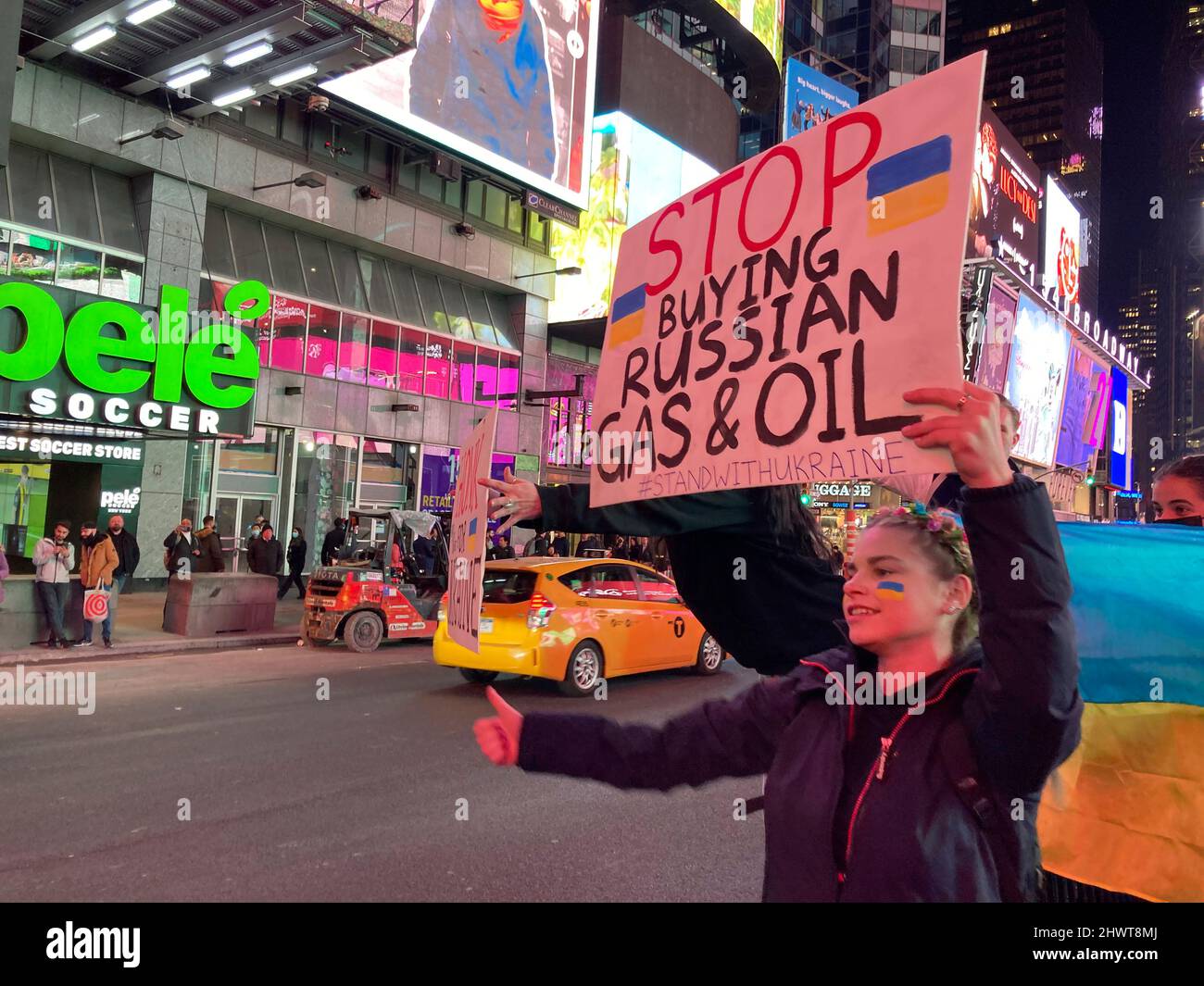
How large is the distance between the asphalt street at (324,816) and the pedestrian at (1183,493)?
9.29 feet

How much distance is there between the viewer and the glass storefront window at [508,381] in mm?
31188

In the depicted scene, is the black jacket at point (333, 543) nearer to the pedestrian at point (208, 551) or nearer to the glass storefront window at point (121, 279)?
the pedestrian at point (208, 551)

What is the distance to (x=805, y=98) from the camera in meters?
45.3

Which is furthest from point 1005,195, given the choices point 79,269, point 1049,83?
point 1049,83

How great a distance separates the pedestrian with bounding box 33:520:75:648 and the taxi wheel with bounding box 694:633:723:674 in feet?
29.5

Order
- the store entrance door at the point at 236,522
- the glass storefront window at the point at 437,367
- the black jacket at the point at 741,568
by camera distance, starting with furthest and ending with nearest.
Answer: the glass storefront window at the point at 437,367
the store entrance door at the point at 236,522
the black jacket at the point at 741,568

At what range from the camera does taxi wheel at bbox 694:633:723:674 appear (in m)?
12.7

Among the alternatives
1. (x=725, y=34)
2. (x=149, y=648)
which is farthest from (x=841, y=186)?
(x=725, y=34)

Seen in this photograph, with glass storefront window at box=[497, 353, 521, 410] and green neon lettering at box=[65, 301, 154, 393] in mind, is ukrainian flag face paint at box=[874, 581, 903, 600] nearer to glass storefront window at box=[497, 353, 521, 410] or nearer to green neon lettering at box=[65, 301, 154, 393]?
green neon lettering at box=[65, 301, 154, 393]

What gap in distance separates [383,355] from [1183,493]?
25.6m

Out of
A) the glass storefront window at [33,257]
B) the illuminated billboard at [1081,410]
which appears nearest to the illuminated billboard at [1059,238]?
the illuminated billboard at [1081,410]

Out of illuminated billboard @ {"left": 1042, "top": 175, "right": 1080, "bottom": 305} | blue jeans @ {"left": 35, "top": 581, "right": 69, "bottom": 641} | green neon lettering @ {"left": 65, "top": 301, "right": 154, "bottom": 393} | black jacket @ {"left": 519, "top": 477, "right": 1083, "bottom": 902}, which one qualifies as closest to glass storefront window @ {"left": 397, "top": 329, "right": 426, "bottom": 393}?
green neon lettering @ {"left": 65, "top": 301, "right": 154, "bottom": 393}
